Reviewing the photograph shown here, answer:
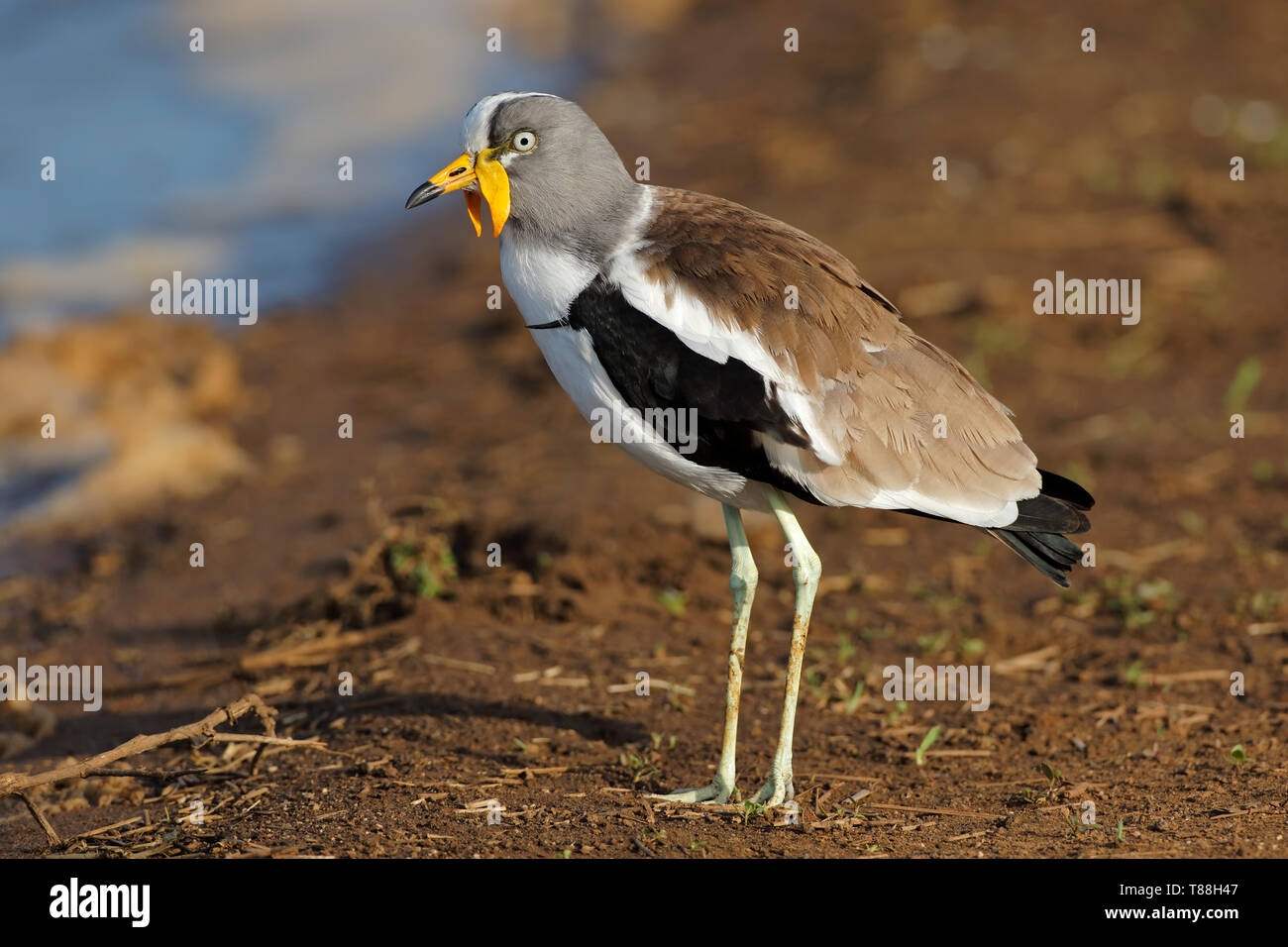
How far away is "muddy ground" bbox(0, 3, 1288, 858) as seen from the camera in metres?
4.84

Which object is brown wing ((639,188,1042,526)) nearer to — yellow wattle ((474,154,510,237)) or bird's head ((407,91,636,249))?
bird's head ((407,91,636,249))

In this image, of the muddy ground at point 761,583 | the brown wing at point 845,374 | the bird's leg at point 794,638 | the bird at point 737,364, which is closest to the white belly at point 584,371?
the bird at point 737,364

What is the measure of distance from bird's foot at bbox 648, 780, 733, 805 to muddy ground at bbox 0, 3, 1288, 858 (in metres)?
0.09

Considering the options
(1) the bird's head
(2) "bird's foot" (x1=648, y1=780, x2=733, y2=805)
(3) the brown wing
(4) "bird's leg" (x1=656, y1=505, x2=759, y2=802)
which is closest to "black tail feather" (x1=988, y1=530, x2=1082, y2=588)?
(3) the brown wing

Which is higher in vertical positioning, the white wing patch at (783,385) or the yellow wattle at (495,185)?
the yellow wattle at (495,185)

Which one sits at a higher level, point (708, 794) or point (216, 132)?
point (216, 132)

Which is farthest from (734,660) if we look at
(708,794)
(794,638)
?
(708,794)

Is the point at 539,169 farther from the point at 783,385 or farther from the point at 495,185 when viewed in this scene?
the point at 783,385

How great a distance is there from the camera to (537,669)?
6.08 metres

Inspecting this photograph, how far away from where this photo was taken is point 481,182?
4.98 m

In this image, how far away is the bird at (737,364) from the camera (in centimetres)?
467

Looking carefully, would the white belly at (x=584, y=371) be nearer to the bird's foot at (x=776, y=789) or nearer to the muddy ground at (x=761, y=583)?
the bird's foot at (x=776, y=789)

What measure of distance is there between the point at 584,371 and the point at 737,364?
51 cm

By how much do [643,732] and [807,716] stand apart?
28.0 inches
